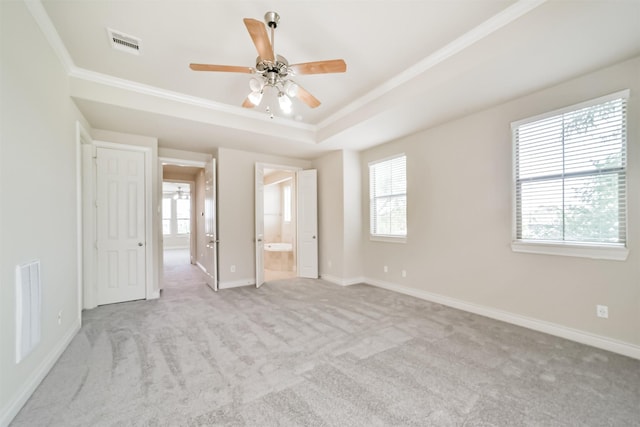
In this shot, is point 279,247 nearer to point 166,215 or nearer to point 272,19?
A: point 166,215

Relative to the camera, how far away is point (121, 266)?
13.4ft

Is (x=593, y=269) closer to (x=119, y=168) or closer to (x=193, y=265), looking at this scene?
(x=119, y=168)

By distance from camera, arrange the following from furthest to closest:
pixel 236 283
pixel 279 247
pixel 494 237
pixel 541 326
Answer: pixel 279 247, pixel 236 283, pixel 494 237, pixel 541 326

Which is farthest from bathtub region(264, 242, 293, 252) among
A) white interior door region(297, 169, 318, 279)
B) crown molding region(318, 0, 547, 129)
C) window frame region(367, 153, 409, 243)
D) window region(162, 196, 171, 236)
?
crown molding region(318, 0, 547, 129)

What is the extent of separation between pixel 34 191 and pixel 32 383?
54.4 inches

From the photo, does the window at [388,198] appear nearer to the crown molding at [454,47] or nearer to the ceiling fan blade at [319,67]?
the crown molding at [454,47]

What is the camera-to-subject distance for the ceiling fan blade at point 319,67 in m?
2.13

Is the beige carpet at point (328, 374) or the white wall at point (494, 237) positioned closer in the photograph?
the beige carpet at point (328, 374)

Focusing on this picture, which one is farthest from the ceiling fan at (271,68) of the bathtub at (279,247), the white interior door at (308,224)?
the bathtub at (279,247)

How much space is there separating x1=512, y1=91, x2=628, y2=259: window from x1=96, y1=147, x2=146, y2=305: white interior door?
5.20 m

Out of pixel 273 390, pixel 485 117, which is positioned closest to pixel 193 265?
pixel 273 390

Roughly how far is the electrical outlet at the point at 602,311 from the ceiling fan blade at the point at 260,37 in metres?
3.69

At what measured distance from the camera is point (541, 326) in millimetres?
2883

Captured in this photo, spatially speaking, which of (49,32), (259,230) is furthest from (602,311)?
(49,32)
